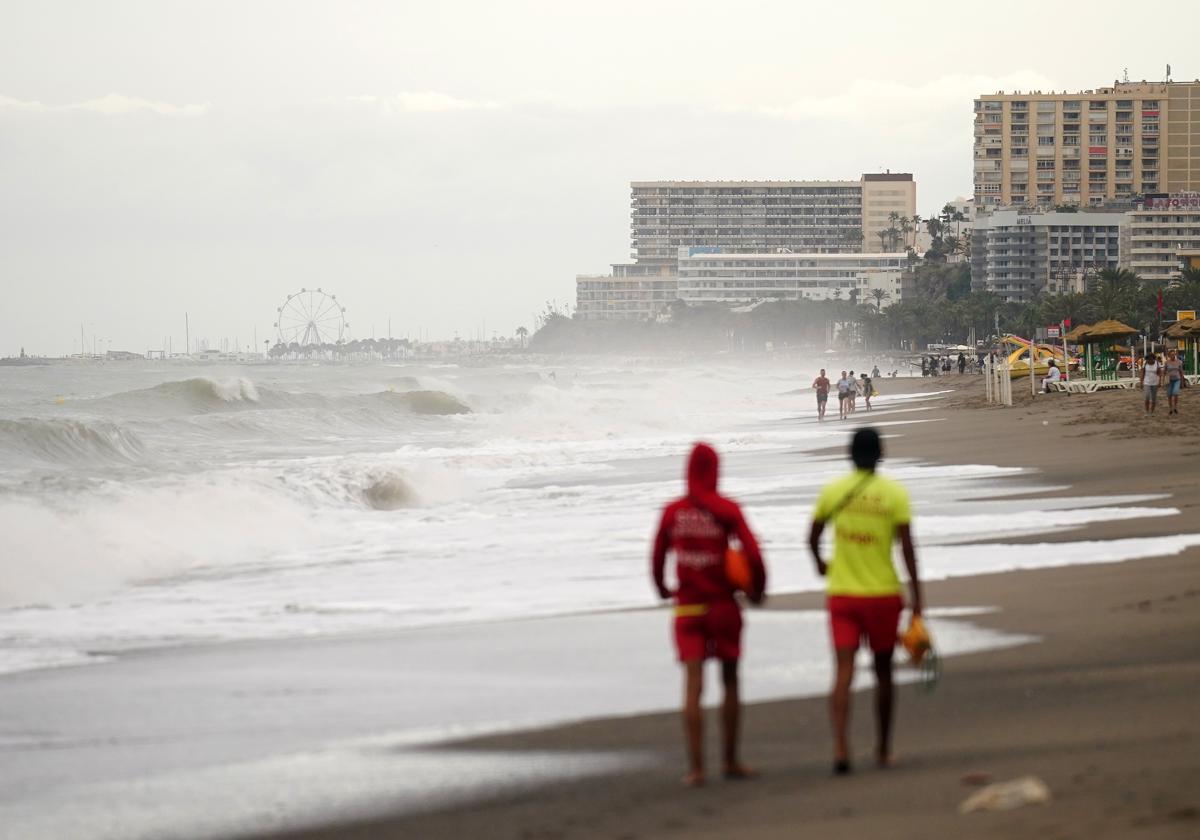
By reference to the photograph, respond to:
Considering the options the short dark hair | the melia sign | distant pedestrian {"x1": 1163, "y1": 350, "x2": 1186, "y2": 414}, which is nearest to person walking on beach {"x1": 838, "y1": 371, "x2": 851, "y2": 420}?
distant pedestrian {"x1": 1163, "y1": 350, "x2": 1186, "y2": 414}

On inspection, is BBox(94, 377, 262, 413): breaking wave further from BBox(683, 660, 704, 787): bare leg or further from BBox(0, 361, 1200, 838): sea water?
BBox(683, 660, 704, 787): bare leg

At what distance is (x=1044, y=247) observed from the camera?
17412 centimetres

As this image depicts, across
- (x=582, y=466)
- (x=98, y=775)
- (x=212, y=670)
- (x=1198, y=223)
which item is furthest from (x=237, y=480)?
(x=1198, y=223)

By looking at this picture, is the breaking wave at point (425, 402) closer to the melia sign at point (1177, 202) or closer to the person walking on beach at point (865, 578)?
the person walking on beach at point (865, 578)

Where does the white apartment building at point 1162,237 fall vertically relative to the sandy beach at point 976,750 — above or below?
above

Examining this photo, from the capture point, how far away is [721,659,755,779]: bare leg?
5.68 meters

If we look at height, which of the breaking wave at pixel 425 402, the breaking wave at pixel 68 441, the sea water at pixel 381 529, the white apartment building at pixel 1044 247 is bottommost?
the breaking wave at pixel 425 402

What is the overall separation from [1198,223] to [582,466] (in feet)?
521

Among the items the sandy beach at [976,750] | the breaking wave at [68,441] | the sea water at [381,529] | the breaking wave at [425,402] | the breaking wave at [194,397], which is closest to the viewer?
the sandy beach at [976,750]

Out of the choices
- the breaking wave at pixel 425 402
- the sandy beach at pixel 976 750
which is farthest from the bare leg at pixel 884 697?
the breaking wave at pixel 425 402

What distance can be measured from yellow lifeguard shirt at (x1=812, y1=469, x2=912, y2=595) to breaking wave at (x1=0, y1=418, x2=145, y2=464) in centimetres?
2873

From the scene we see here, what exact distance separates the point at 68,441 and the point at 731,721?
31.9 meters

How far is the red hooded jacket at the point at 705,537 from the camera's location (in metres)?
5.65

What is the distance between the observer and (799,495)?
705 inches
